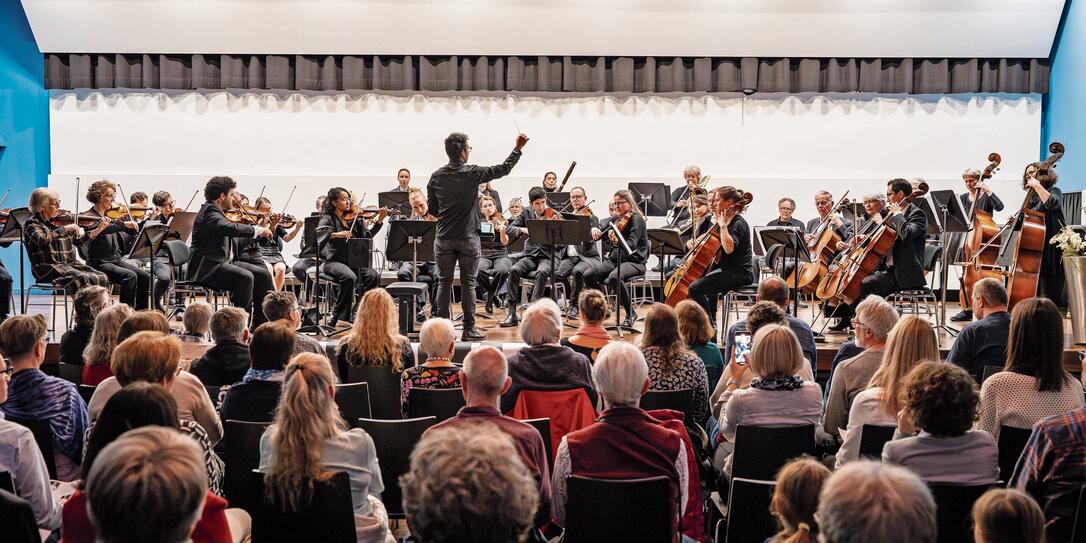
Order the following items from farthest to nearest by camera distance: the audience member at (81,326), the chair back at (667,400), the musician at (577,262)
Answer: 1. the musician at (577,262)
2. the audience member at (81,326)
3. the chair back at (667,400)

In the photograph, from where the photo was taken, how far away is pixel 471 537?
1625 mm

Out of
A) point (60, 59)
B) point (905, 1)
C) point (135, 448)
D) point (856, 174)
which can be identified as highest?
point (905, 1)

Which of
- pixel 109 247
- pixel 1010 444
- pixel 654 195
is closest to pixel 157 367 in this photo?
pixel 1010 444

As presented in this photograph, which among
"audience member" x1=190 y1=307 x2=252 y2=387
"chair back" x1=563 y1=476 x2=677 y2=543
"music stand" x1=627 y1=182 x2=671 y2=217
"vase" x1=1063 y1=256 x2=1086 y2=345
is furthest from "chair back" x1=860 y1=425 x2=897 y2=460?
"music stand" x1=627 y1=182 x2=671 y2=217

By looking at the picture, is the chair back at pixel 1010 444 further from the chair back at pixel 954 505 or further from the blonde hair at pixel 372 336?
the blonde hair at pixel 372 336

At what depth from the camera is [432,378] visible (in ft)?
13.3

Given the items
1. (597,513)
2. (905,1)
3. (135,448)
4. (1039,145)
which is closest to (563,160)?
(905,1)

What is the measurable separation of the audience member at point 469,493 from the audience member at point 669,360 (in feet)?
7.74

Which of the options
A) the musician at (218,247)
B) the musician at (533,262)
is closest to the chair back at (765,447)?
the musician at (218,247)

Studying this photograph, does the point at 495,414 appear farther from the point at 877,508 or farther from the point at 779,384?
the point at 877,508

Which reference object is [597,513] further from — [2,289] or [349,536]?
[2,289]

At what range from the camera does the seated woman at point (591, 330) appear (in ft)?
15.0

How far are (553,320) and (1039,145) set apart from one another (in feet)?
33.4

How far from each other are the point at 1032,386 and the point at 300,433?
2558mm
